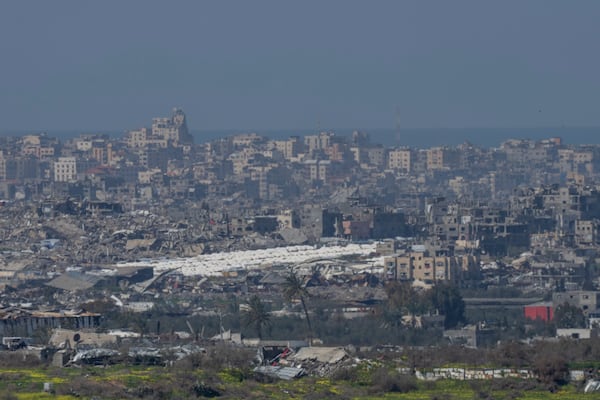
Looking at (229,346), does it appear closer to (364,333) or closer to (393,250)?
(364,333)

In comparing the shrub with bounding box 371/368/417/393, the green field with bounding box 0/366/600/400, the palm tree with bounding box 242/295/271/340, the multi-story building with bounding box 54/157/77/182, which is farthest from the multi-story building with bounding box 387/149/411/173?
the green field with bounding box 0/366/600/400

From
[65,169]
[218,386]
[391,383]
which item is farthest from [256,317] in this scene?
[65,169]

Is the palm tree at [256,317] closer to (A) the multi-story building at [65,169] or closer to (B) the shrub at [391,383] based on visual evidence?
(B) the shrub at [391,383]

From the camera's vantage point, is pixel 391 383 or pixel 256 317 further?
pixel 256 317

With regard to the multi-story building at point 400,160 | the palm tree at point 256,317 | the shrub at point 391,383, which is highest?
the shrub at point 391,383

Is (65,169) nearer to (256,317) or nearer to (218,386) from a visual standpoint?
(256,317)

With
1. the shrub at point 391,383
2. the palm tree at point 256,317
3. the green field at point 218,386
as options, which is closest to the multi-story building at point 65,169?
the palm tree at point 256,317

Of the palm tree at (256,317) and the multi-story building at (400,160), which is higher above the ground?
the palm tree at (256,317)

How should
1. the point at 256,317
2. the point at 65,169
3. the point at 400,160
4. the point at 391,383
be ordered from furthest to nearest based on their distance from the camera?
the point at 400,160
the point at 65,169
the point at 256,317
the point at 391,383

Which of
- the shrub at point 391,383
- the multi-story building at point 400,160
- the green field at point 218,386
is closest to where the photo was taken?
the green field at point 218,386

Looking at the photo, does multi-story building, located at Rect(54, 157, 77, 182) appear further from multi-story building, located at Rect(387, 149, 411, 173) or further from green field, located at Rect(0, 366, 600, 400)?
green field, located at Rect(0, 366, 600, 400)

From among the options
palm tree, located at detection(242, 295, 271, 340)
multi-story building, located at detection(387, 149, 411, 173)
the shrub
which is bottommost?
multi-story building, located at detection(387, 149, 411, 173)

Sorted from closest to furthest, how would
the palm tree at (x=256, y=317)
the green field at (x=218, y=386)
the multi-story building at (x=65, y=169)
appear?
the green field at (x=218, y=386) < the palm tree at (x=256, y=317) < the multi-story building at (x=65, y=169)

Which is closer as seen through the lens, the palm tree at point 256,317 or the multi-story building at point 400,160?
the palm tree at point 256,317
